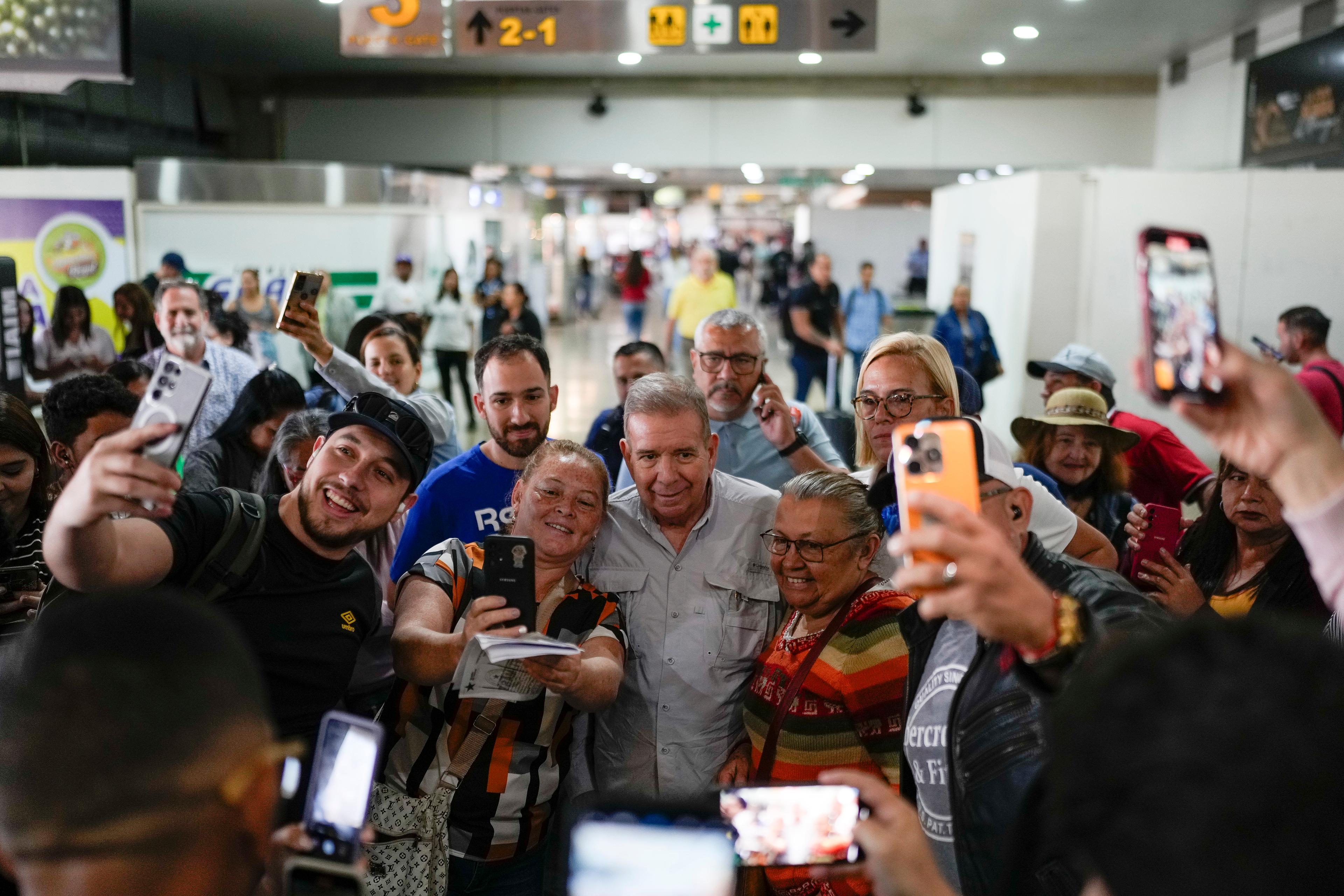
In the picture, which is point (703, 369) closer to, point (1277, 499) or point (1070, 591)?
point (1277, 499)

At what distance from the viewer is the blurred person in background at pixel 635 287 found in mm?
18531

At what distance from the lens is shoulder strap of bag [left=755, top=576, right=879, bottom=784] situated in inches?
89.3

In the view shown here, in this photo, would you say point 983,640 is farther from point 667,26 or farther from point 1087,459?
point 667,26

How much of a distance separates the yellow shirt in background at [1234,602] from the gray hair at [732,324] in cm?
194

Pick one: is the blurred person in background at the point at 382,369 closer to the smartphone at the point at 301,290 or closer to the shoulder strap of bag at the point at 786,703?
the smartphone at the point at 301,290

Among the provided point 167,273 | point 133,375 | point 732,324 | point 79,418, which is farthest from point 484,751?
point 167,273

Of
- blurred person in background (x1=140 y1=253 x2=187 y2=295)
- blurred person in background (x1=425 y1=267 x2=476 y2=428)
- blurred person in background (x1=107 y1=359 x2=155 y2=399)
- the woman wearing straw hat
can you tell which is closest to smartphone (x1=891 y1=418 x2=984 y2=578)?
the woman wearing straw hat

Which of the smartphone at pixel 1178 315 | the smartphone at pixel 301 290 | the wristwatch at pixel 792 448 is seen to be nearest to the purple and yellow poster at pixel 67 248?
the smartphone at pixel 301 290

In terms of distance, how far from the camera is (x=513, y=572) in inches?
83.9

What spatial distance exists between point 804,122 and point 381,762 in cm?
1441

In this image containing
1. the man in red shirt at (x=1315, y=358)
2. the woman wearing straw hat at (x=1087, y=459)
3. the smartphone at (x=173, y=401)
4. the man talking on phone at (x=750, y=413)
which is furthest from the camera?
the man in red shirt at (x=1315, y=358)

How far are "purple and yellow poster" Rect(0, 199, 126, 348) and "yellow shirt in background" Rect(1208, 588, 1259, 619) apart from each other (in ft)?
32.1

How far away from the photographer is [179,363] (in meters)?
1.73

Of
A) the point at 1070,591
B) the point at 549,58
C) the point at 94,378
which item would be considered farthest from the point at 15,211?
the point at 1070,591
